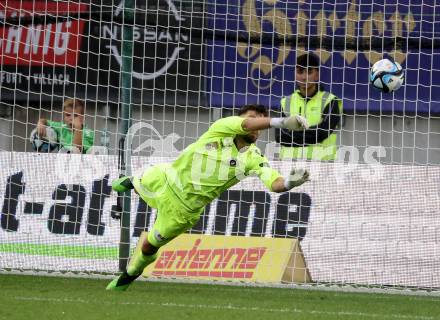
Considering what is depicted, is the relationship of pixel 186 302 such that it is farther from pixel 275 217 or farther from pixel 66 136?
pixel 66 136

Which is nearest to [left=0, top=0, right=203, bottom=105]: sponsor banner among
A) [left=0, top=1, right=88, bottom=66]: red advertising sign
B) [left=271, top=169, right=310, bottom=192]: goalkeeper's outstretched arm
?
[left=0, top=1, right=88, bottom=66]: red advertising sign

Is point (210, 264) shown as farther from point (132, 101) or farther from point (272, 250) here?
point (132, 101)

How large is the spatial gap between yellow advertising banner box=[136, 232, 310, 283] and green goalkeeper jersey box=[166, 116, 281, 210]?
157 centimetres

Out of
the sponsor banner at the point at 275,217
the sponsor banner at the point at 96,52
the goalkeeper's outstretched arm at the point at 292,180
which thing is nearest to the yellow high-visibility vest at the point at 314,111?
the sponsor banner at the point at 275,217

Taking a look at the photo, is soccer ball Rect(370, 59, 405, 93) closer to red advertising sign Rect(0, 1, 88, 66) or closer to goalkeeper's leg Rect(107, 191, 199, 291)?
goalkeeper's leg Rect(107, 191, 199, 291)

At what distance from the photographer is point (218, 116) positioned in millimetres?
13672

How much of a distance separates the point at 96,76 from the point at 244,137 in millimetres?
3786

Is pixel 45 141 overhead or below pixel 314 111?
below

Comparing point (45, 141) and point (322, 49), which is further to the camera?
point (45, 141)

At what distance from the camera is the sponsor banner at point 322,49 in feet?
43.7

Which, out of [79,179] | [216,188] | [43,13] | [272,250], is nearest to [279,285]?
[272,250]

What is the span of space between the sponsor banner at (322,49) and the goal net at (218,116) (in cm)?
2

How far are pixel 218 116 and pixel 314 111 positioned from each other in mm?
1313

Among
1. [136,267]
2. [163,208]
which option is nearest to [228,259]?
[163,208]
